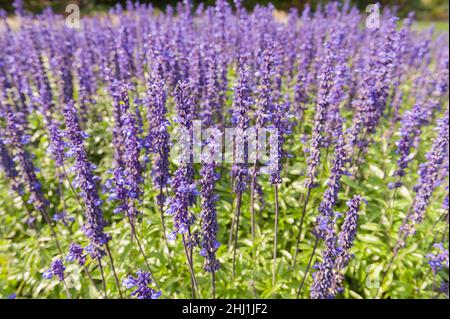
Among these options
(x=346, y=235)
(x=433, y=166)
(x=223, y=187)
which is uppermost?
(x=433, y=166)

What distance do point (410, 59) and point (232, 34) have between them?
21.3 ft

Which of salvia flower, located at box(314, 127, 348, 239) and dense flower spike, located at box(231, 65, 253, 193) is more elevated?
dense flower spike, located at box(231, 65, 253, 193)

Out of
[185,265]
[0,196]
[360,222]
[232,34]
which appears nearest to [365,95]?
[360,222]

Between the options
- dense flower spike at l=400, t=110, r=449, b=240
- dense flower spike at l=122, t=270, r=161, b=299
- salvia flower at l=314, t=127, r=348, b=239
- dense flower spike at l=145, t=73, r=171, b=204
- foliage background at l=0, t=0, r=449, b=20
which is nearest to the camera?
dense flower spike at l=122, t=270, r=161, b=299

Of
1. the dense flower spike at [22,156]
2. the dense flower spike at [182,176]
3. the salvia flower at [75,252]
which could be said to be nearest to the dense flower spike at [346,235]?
the dense flower spike at [182,176]

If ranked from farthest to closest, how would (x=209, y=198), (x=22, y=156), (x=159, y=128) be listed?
A: (x=22, y=156)
(x=159, y=128)
(x=209, y=198)

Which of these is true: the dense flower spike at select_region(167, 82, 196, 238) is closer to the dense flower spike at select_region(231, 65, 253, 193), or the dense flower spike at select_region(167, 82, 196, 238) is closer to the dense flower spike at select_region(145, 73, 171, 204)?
the dense flower spike at select_region(145, 73, 171, 204)

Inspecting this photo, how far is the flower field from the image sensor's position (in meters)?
4.60

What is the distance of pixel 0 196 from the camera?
8.30 meters

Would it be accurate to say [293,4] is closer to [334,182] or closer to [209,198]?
[334,182]

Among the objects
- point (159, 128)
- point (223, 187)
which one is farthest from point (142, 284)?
point (223, 187)

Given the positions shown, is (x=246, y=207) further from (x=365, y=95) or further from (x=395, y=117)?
(x=395, y=117)

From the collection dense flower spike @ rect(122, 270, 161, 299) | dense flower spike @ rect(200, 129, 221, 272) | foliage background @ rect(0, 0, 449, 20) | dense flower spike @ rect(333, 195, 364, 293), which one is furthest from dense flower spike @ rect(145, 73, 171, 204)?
foliage background @ rect(0, 0, 449, 20)

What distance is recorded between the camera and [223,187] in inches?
292
